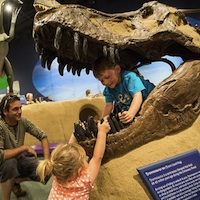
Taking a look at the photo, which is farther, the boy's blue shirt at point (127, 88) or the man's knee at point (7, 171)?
the man's knee at point (7, 171)

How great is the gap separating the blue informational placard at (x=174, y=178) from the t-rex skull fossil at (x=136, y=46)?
0.19m

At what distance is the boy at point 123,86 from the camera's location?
5.76 ft

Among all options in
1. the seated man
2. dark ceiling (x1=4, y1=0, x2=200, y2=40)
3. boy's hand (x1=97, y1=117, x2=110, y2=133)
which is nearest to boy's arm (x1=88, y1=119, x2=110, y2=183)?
boy's hand (x1=97, y1=117, x2=110, y2=133)

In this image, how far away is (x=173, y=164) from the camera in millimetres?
1631

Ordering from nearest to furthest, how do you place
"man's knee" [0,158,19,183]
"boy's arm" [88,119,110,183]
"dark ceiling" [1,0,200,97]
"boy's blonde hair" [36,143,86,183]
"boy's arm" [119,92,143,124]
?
"boy's blonde hair" [36,143,86,183] < "boy's arm" [88,119,110,183] < "boy's arm" [119,92,143,124] < "man's knee" [0,158,19,183] < "dark ceiling" [1,0,200,97]

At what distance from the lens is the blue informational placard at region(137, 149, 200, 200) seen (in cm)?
154

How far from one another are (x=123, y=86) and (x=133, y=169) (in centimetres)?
62

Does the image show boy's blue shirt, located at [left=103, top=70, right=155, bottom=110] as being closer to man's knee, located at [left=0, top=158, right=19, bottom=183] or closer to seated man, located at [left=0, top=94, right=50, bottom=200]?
seated man, located at [left=0, top=94, right=50, bottom=200]

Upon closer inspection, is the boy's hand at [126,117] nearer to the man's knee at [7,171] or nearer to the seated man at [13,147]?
the seated man at [13,147]

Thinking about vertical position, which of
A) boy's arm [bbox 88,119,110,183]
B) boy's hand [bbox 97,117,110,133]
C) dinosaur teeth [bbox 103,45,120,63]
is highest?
dinosaur teeth [bbox 103,45,120,63]

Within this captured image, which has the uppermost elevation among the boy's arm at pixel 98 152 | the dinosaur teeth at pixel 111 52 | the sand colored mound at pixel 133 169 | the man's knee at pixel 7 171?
the man's knee at pixel 7 171

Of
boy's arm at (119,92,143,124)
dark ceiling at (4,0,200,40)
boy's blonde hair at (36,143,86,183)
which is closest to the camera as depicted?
boy's blonde hair at (36,143,86,183)

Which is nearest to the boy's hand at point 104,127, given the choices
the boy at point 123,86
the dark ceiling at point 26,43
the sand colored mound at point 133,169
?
the boy at point 123,86

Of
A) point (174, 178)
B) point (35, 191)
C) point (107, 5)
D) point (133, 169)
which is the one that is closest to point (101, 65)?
point (133, 169)
